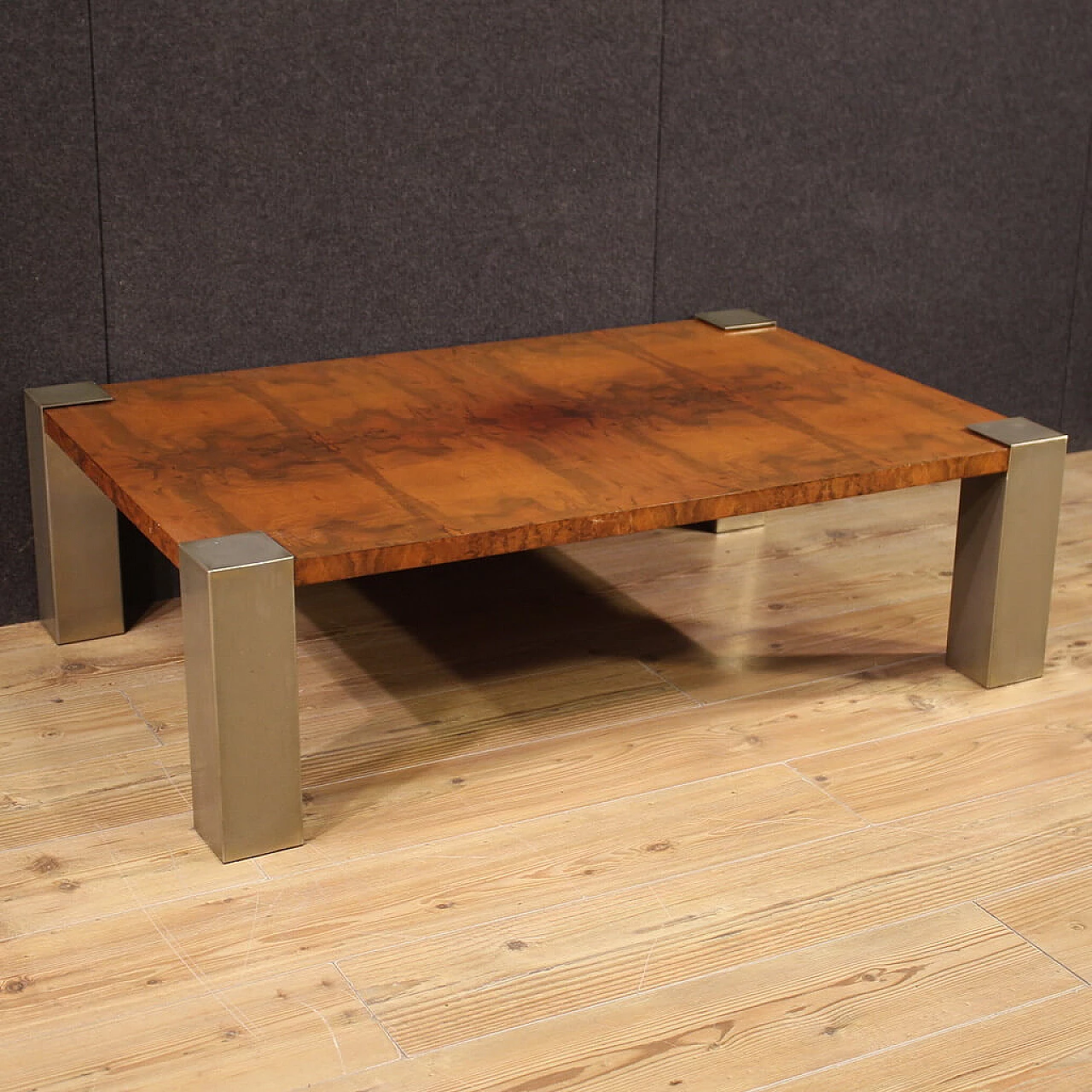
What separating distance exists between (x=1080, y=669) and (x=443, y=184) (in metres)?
1.18

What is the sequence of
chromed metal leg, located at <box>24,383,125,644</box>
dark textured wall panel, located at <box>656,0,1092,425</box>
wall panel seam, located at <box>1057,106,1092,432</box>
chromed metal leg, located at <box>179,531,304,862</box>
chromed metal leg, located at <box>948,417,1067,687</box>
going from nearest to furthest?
chromed metal leg, located at <box>179,531,304,862</box> < chromed metal leg, located at <box>948,417,1067,687</box> < chromed metal leg, located at <box>24,383,125,644</box> < dark textured wall panel, located at <box>656,0,1092,425</box> < wall panel seam, located at <box>1057,106,1092,432</box>

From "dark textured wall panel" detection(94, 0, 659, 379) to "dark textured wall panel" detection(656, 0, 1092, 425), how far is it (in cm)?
11

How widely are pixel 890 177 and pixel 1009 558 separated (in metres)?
0.99

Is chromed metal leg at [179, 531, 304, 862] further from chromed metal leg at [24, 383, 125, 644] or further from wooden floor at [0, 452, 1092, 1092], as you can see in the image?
chromed metal leg at [24, 383, 125, 644]

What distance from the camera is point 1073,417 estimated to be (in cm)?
321

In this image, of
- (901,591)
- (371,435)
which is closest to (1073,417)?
(901,591)

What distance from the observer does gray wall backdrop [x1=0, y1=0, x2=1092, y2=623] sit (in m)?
2.24

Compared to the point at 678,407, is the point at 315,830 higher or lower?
lower

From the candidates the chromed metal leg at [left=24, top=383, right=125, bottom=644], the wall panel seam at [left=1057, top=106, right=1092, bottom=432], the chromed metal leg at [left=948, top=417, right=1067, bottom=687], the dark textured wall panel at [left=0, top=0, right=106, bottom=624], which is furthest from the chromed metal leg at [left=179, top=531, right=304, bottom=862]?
the wall panel seam at [left=1057, top=106, right=1092, bottom=432]

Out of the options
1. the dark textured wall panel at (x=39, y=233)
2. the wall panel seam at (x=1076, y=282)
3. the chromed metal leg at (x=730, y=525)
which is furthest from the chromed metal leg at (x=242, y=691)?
the wall panel seam at (x=1076, y=282)

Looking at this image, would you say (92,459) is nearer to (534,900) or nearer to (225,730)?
(225,730)

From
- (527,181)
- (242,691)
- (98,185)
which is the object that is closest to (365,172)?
(527,181)

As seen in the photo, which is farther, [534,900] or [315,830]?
[315,830]

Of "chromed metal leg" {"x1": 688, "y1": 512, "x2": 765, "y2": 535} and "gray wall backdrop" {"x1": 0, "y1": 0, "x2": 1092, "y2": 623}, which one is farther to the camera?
"chromed metal leg" {"x1": 688, "y1": 512, "x2": 765, "y2": 535}
